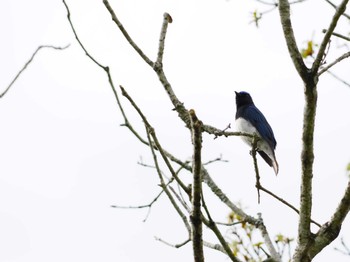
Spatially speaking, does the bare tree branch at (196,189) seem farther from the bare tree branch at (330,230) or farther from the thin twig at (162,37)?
the thin twig at (162,37)

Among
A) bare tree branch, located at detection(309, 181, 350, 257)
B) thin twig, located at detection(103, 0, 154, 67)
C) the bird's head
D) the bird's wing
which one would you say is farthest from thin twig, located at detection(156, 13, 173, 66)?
the bird's head

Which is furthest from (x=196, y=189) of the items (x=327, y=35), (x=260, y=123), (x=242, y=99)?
(x=242, y=99)

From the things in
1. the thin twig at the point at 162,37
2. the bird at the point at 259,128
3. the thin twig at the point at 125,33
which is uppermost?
the bird at the point at 259,128

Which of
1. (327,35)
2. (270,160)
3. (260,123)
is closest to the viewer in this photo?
(327,35)

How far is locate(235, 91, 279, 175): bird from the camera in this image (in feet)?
28.0

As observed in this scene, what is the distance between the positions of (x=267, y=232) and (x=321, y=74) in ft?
6.20

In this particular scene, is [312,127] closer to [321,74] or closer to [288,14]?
[321,74]

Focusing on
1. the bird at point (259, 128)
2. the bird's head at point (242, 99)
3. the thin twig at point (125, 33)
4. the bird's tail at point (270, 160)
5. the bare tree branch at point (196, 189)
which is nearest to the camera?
the bare tree branch at point (196, 189)

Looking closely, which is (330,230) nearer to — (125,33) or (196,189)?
(196,189)

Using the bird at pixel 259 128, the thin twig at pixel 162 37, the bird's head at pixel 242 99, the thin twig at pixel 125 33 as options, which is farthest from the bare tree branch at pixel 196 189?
the bird's head at pixel 242 99

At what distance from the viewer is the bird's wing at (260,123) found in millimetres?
8672

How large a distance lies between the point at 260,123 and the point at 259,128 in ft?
0.50

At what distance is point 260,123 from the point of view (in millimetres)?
8961

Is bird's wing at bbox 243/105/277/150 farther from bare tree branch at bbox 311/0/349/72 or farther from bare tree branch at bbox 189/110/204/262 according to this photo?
bare tree branch at bbox 189/110/204/262
